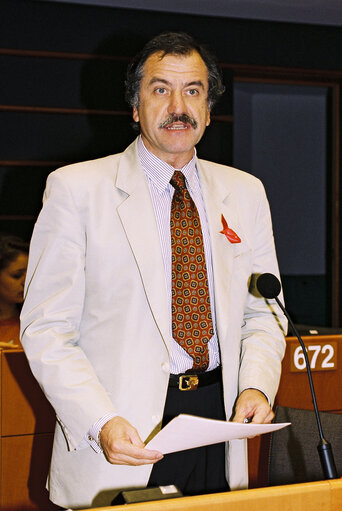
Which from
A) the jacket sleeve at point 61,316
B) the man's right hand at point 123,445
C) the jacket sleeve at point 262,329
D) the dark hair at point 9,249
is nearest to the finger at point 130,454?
the man's right hand at point 123,445

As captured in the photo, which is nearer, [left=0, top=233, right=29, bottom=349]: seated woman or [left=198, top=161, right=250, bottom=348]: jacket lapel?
[left=198, top=161, right=250, bottom=348]: jacket lapel

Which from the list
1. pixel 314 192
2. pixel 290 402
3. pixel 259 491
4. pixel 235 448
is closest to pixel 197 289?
pixel 235 448

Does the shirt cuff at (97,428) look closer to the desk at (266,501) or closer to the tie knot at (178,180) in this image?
the desk at (266,501)

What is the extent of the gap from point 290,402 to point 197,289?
1.42 meters

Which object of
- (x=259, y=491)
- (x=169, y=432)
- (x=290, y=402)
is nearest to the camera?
(x=259, y=491)

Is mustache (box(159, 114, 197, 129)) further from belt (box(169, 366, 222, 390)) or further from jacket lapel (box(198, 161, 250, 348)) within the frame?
belt (box(169, 366, 222, 390))

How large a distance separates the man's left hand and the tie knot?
0.55m

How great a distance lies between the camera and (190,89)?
170 centimetres

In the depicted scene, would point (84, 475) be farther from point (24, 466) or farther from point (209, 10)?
point (209, 10)

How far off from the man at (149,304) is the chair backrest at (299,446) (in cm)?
26

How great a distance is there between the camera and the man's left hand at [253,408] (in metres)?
1.51

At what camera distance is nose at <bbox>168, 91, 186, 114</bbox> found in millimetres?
1642

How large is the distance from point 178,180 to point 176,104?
7.8 inches

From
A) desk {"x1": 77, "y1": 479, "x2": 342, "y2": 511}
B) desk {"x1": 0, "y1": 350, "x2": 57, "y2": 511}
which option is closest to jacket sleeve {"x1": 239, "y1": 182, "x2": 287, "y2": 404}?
desk {"x1": 77, "y1": 479, "x2": 342, "y2": 511}
